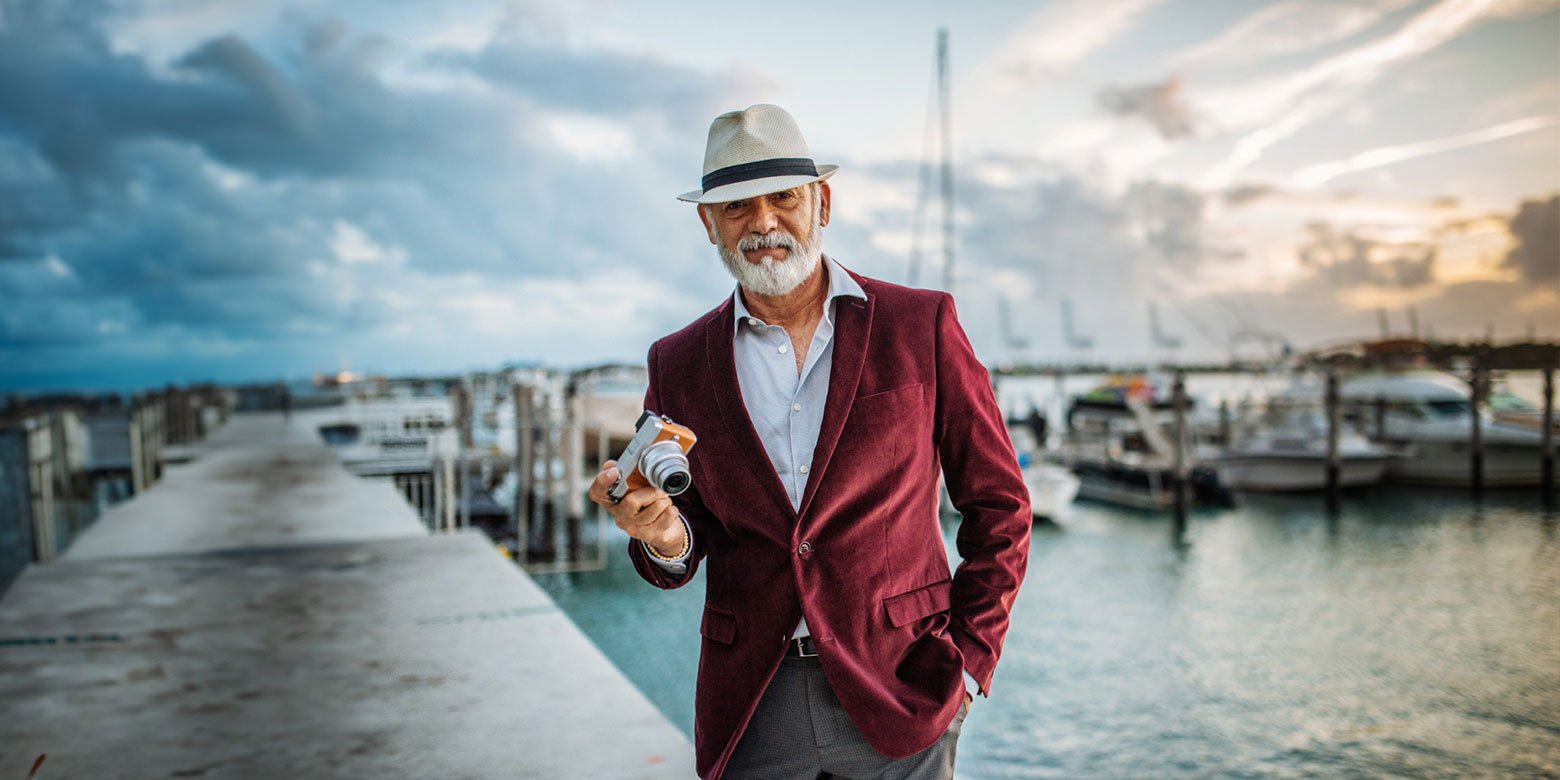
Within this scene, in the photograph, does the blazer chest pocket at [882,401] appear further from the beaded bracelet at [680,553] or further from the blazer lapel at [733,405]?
the beaded bracelet at [680,553]

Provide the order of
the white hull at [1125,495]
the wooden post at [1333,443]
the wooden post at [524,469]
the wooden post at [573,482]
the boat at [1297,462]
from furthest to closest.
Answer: the boat at [1297,462], the wooden post at [1333,443], the white hull at [1125,495], the wooden post at [524,469], the wooden post at [573,482]

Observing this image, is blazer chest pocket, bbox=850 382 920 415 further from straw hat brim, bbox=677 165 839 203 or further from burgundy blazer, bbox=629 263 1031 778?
straw hat brim, bbox=677 165 839 203

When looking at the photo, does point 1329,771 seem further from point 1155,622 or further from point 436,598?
point 436,598

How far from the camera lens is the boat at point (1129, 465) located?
2166 cm

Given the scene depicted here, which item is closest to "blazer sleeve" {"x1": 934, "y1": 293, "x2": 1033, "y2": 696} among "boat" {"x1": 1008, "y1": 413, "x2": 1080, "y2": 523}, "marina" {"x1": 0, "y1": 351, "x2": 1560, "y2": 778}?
"marina" {"x1": 0, "y1": 351, "x2": 1560, "y2": 778}

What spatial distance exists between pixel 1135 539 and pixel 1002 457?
17449mm

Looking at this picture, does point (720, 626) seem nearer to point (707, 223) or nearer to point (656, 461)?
point (656, 461)

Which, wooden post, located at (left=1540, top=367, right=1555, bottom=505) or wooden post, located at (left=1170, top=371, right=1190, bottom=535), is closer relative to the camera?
wooden post, located at (left=1170, top=371, right=1190, bottom=535)

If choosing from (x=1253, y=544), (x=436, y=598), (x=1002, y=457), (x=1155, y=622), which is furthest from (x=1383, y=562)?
(x=1002, y=457)

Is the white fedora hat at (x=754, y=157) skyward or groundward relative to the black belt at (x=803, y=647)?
skyward

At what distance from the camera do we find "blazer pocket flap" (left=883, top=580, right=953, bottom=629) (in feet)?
5.49

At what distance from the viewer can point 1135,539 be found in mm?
17953

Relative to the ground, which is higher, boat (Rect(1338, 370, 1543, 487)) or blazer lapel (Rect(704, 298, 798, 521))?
blazer lapel (Rect(704, 298, 798, 521))

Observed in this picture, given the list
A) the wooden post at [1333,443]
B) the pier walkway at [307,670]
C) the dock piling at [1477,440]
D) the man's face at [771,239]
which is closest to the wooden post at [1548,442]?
the dock piling at [1477,440]
